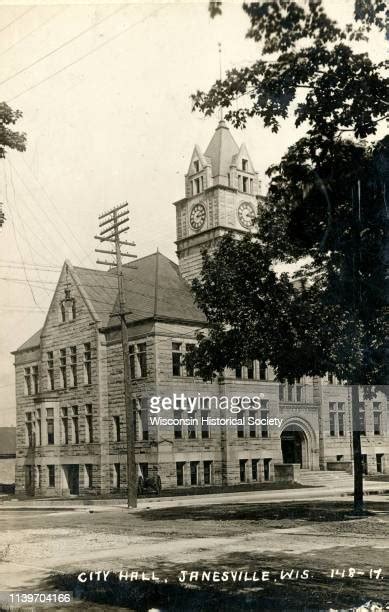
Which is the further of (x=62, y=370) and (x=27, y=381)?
(x=27, y=381)

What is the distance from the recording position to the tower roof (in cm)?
3816

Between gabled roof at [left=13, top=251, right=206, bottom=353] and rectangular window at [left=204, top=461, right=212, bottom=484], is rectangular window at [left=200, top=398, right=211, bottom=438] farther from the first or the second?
gabled roof at [left=13, top=251, right=206, bottom=353]

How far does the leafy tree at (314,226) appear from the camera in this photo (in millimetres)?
9391

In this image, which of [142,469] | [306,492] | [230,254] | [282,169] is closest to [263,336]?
[230,254]

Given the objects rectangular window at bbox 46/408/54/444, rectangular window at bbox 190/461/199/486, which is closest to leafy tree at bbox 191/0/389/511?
rectangular window at bbox 190/461/199/486

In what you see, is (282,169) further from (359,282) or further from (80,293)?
(80,293)

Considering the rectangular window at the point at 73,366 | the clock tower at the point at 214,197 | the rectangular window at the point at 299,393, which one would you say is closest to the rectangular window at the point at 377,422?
the rectangular window at the point at 299,393

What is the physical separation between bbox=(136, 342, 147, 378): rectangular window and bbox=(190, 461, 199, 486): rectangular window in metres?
4.88

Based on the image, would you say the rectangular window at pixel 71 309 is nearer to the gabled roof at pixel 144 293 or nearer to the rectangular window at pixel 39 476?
the gabled roof at pixel 144 293

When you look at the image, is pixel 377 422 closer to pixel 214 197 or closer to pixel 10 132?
pixel 214 197

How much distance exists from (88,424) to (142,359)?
4584 mm

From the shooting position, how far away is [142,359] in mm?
33375

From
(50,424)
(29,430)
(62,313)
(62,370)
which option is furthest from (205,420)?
(29,430)

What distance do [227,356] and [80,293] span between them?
19.1m
